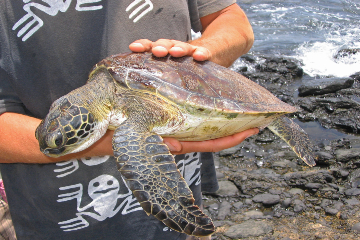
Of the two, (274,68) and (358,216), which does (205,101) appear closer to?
(358,216)

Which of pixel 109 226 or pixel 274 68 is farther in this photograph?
pixel 274 68

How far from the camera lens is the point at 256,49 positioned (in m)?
9.34

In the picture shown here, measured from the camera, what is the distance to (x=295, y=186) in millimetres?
3605

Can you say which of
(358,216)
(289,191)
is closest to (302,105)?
(289,191)

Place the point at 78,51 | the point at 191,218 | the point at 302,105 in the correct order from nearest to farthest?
the point at 191,218
the point at 78,51
the point at 302,105

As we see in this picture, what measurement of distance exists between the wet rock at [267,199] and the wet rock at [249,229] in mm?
327

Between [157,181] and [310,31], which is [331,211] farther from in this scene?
[310,31]

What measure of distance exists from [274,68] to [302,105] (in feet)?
7.38

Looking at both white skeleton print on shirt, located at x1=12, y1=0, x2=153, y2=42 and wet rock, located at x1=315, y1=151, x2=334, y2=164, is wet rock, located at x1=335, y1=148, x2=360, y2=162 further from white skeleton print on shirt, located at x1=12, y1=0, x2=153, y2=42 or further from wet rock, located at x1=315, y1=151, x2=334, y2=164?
white skeleton print on shirt, located at x1=12, y1=0, x2=153, y2=42

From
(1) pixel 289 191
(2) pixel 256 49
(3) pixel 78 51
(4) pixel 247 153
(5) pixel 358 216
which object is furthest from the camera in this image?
(2) pixel 256 49

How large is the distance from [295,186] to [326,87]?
134 inches

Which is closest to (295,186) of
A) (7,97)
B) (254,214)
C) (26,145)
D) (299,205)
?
(299,205)

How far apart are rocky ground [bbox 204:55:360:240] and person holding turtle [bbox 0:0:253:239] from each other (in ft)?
5.21

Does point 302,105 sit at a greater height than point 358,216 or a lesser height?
lesser
